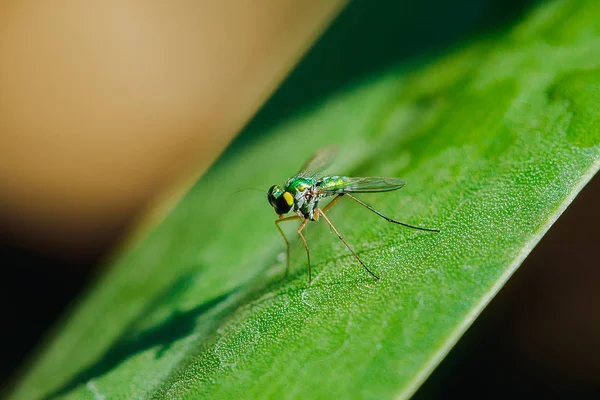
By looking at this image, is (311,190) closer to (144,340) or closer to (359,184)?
(359,184)

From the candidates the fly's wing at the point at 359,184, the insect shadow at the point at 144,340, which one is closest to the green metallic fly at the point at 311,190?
the fly's wing at the point at 359,184

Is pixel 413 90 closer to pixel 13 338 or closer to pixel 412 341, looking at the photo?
pixel 412 341

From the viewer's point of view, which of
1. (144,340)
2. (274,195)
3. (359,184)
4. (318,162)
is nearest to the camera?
(144,340)

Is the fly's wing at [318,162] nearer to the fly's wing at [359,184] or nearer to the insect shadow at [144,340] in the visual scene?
the fly's wing at [359,184]

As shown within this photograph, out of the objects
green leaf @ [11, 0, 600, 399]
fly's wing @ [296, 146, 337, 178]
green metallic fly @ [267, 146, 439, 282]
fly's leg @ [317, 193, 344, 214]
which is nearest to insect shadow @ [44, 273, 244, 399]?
green leaf @ [11, 0, 600, 399]

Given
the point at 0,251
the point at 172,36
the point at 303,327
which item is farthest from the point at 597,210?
the point at 172,36

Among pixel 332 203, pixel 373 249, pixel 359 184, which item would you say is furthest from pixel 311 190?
pixel 373 249
